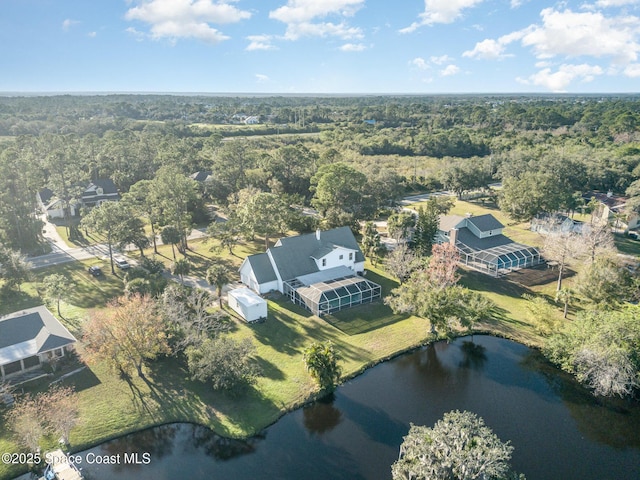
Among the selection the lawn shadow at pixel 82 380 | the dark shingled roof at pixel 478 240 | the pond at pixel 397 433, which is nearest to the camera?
the pond at pixel 397 433

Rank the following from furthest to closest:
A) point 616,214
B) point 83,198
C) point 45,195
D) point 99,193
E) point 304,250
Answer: point 99,193, point 45,195, point 83,198, point 616,214, point 304,250

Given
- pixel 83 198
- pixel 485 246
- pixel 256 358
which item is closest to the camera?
pixel 256 358

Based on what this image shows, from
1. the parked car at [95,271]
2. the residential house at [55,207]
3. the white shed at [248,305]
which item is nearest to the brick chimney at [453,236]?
the white shed at [248,305]

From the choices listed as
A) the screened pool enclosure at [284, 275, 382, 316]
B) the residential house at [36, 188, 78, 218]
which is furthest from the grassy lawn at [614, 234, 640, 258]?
the residential house at [36, 188, 78, 218]

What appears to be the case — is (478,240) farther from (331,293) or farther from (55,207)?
(55,207)

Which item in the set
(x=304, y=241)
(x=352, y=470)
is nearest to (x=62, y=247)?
(x=304, y=241)

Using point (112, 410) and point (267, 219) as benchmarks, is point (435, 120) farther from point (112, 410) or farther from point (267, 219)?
point (112, 410)

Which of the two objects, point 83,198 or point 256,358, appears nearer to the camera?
point 256,358

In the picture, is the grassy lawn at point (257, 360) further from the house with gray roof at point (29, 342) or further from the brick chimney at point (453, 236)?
the brick chimney at point (453, 236)

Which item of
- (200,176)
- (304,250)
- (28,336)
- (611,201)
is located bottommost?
(28,336)

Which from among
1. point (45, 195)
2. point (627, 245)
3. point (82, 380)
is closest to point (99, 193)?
point (45, 195)
